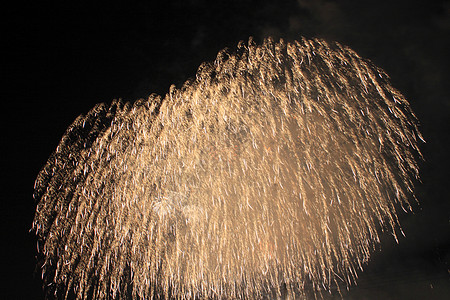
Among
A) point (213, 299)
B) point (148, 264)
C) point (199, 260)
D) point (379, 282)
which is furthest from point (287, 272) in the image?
point (148, 264)

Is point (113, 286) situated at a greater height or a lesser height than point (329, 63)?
lesser

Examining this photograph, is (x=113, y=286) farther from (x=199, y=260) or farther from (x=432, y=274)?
(x=432, y=274)

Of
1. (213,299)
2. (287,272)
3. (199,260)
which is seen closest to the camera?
(199,260)

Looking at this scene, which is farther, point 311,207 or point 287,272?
point 287,272

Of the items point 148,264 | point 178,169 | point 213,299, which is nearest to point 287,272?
point 213,299

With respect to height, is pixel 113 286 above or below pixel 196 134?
below

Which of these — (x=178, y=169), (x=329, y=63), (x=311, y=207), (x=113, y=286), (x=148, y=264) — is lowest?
(x=113, y=286)

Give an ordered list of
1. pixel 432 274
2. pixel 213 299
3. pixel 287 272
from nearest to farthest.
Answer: pixel 432 274 < pixel 287 272 < pixel 213 299

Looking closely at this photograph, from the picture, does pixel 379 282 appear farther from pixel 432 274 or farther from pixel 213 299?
pixel 213 299

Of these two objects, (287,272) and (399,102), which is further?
(287,272)
